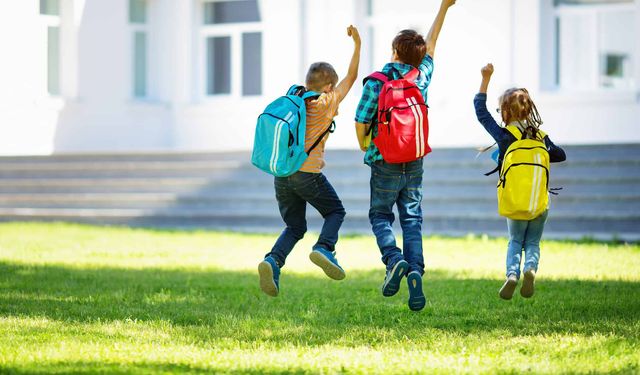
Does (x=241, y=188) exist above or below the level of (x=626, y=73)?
below

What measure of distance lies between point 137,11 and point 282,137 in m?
14.1

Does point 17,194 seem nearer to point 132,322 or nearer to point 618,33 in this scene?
point 618,33

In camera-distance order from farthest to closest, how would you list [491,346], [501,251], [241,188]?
1. [241,188]
2. [501,251]
3. [491,346]

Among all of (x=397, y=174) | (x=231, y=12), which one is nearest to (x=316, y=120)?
(x=397, y=174)

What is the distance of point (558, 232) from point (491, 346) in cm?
846

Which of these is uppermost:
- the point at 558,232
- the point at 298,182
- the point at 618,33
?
the point at 618,33

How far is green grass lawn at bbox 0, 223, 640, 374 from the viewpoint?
532 centimetres

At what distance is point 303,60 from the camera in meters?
19.5

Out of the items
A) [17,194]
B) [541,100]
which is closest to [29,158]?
[17,194]

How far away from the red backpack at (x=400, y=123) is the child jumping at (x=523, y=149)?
479mm

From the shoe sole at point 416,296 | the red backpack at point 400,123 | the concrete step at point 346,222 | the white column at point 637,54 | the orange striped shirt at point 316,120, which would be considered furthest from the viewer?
the white column at point 637,54

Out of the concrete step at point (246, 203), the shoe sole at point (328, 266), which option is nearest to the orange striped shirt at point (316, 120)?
the shoe sole at point (328, 266)

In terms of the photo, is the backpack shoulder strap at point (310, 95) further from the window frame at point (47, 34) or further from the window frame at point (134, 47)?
the window frame at point (134, 47)

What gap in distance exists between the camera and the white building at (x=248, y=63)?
1783 cm
